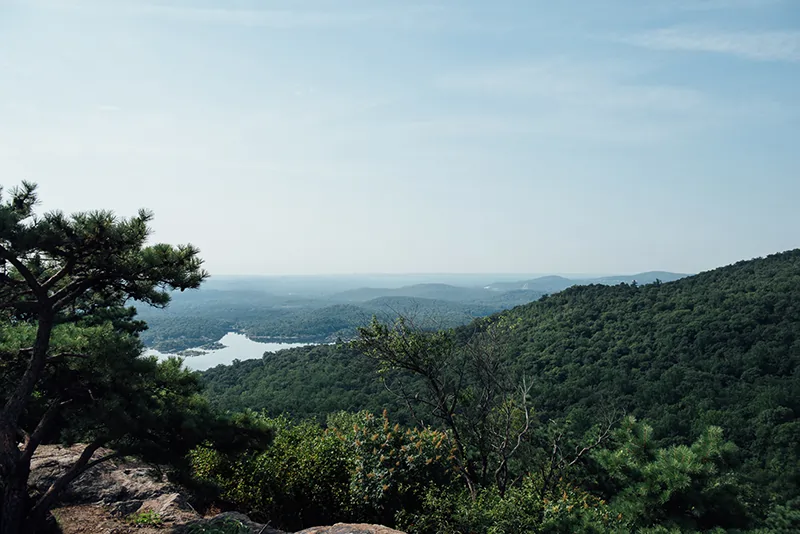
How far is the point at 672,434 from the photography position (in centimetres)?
2011

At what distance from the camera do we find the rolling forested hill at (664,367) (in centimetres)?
1956

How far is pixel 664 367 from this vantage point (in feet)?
91.7

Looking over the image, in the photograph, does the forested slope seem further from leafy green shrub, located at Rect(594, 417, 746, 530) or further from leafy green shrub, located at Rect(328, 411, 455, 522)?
leafy green shrub, located at Rect(328, 411, 455, 522)

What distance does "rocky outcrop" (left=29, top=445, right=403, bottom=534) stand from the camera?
440 cm

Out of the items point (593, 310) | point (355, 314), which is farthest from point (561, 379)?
point (355, 314)

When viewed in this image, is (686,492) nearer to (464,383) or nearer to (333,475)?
(464,383)

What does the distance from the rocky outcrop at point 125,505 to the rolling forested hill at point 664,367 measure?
543 inches

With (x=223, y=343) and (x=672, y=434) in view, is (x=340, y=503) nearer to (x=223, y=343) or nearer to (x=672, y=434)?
(x=672, y=434)

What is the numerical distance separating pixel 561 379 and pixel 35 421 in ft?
94.8

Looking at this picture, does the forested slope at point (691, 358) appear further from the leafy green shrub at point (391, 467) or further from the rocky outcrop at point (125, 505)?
the rocky outcrop at point (125, 505)

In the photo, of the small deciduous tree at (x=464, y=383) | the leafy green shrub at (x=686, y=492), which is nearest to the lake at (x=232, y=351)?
the small deciduous tree at (x=464, y=383)

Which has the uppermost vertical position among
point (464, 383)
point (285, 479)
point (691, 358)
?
point (464, 383)

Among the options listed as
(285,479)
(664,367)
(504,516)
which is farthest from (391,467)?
(664,367)

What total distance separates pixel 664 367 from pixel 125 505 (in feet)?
100
